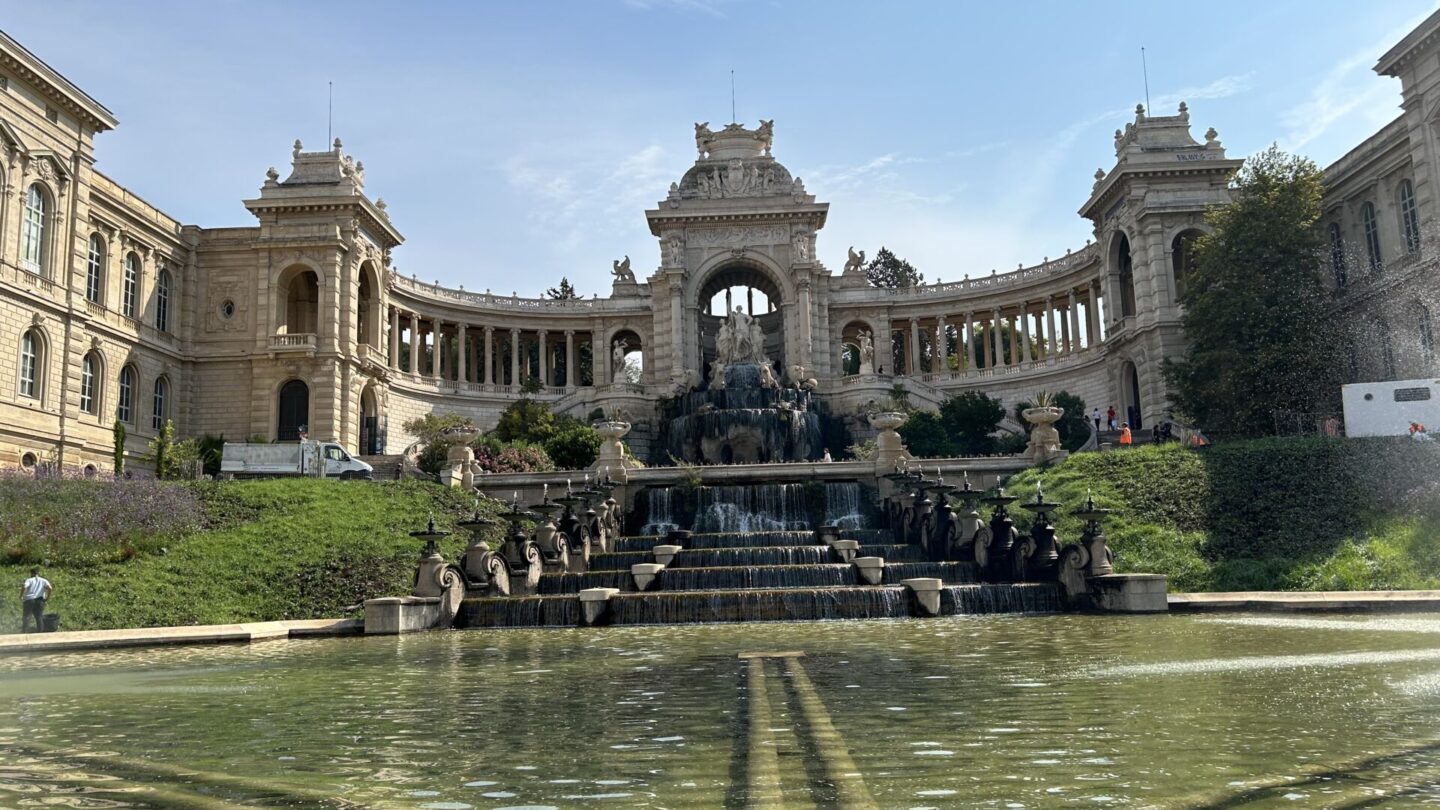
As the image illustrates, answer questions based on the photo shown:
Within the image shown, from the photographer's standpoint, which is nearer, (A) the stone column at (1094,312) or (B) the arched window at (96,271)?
(B) the arched window at (96,271)

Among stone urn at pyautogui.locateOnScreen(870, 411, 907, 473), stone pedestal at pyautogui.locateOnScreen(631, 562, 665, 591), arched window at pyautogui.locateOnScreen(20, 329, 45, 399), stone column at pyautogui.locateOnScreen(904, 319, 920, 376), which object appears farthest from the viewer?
stone column at pyautogui.locateOnScreen(904, 319, 920, 376)

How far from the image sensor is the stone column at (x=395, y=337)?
61625 mm

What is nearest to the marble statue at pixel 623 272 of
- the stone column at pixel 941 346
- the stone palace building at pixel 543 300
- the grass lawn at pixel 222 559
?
the stone palace building at pixel 543 300

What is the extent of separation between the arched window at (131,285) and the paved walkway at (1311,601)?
153 ft

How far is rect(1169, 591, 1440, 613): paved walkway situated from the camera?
1641cm

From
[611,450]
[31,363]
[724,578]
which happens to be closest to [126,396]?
[31,363]

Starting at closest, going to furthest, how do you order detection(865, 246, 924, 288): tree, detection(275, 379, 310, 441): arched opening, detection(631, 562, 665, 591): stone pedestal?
1. detection(631, 562, 665, 591): stone pedestal
2. detection(275, 379, 310, 441): arched opening
3. detection(865, 246, 924, 288): tree

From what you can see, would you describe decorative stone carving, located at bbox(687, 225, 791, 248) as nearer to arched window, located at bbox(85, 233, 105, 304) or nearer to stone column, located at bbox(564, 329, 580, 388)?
stone column, located at bbox(564, 329, 580, 388)

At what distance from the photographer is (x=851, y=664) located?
36.0ft

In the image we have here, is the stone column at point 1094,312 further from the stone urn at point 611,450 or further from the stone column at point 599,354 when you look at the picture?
the stone urn at point 611,450

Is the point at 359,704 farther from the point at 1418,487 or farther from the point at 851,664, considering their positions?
the point at 1418,487

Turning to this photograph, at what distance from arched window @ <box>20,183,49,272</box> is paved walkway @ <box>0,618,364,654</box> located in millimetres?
29458

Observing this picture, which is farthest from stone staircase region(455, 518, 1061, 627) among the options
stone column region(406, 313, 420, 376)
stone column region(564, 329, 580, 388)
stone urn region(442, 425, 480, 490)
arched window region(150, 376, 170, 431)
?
stone column region(564, 329, 580, 388)

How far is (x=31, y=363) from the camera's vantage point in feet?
131
